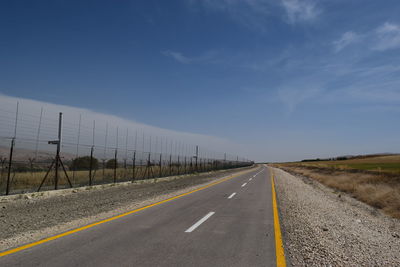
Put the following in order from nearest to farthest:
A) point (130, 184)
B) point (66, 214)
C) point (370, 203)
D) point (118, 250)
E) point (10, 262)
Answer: point (10, 262), point (118, 250), point (66, 214), point (370, 203), point (130, 184)

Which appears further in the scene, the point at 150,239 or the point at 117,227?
the point at 117,227

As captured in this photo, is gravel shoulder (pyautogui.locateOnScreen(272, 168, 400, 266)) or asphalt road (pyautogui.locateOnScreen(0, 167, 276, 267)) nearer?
asphalt road (pyautogui.locateOnScreen(0, 167, 276, 267))

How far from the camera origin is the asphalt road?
14.9 feet

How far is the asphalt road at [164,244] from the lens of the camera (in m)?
4.54

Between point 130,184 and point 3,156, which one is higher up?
point 3,156

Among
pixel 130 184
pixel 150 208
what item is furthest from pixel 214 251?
pixel 130 184

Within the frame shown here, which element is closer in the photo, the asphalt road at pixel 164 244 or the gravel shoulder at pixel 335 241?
the asphalt road at pixel 164 244

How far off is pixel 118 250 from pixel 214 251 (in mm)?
1896

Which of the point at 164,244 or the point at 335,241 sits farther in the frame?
the point at 335,241

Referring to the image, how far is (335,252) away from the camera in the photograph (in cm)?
522

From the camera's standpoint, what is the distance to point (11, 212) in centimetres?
912

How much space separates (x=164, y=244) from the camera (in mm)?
5500

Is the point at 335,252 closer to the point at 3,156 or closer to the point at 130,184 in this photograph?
the point at 3,156

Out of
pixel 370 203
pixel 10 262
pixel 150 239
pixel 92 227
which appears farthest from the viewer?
pixel 370 203
